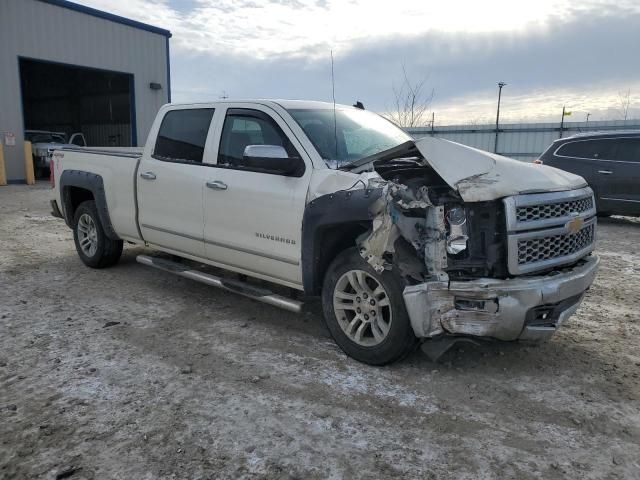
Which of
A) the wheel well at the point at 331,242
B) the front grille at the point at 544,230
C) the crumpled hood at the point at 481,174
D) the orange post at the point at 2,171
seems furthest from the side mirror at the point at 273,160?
the orange post at the point at 2,171

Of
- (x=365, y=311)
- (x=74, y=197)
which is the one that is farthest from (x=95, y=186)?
(x=365, y=311)

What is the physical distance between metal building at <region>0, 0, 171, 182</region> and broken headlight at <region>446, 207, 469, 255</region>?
62.8 feet

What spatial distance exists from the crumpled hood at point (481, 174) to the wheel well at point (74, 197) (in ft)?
15.8

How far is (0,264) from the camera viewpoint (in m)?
6.64

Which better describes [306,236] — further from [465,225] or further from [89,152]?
[89,152]

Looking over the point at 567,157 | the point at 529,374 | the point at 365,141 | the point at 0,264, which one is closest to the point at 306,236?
the point at 365,141

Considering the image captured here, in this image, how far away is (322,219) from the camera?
371cm

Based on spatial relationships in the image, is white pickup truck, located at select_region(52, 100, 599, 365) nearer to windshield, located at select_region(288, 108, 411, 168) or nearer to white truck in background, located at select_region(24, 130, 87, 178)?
windshield, located at select_region(288, 108, 411, 168)

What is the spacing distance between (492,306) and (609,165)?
823 centimetres

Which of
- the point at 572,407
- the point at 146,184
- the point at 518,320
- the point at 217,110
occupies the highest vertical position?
the point at 217,110

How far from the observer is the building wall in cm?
1969

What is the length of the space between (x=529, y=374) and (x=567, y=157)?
318 inches

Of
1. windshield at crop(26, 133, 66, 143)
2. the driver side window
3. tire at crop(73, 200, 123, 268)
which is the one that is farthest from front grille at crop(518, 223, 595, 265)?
windshield at crop(26, 133, 66, 143)

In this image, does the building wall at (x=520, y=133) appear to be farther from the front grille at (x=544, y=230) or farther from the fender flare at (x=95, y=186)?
the front grille at (x=544, y=230)
